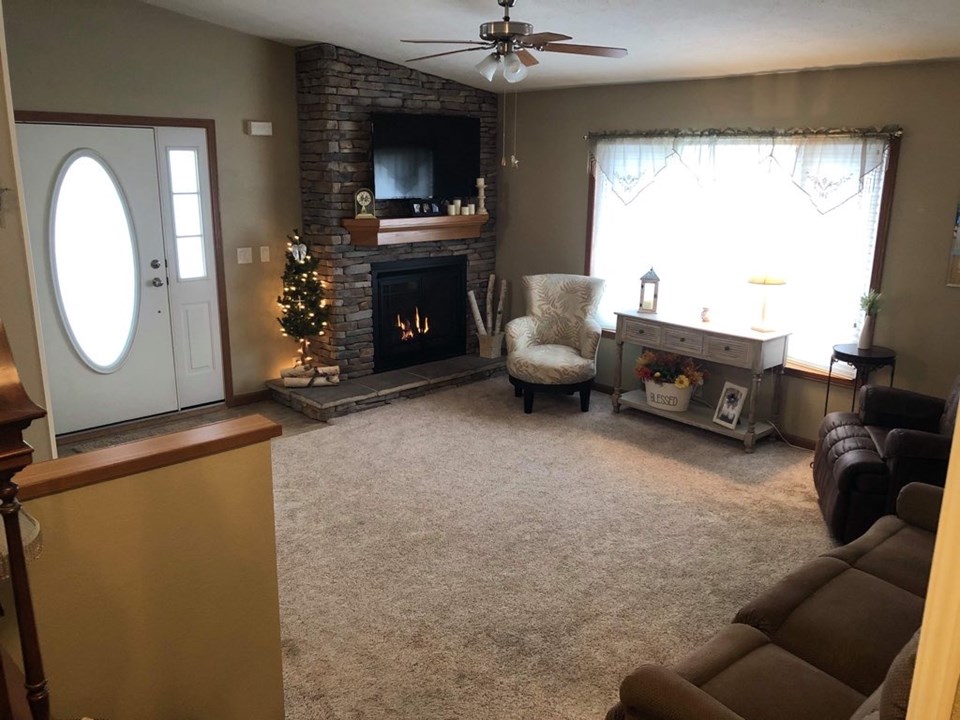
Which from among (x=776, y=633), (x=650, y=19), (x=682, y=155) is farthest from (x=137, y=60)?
(x=776, y=633)

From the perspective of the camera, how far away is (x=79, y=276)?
16.7 feet

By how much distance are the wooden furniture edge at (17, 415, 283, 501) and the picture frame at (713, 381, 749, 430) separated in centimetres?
379

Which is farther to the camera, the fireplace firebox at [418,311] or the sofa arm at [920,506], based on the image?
the fireplace firebox at [418,311]

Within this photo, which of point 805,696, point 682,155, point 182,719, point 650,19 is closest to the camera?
point 805,696

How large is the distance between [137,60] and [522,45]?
2928 millimetres

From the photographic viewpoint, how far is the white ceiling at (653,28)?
374 centimetres

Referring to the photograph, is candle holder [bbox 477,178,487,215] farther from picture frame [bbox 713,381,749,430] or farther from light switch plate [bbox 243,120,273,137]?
picture frame [bbox 713,381,749,430]

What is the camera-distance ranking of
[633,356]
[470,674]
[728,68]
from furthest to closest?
[633,356] < [728,68] < [470,674]

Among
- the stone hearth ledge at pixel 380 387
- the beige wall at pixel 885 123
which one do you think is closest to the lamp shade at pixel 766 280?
the beige wall at pixel 885 123

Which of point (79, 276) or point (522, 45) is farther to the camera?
point (79, 276)

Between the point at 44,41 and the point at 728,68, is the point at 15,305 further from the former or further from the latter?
the point at 728,68

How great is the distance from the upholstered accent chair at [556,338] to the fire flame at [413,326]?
1.03 meters

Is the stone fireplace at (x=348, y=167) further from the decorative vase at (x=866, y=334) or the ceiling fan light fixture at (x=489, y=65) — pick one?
the decorative vase at (x=866, y=334)

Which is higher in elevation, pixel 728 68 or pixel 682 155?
pixel 728 68
